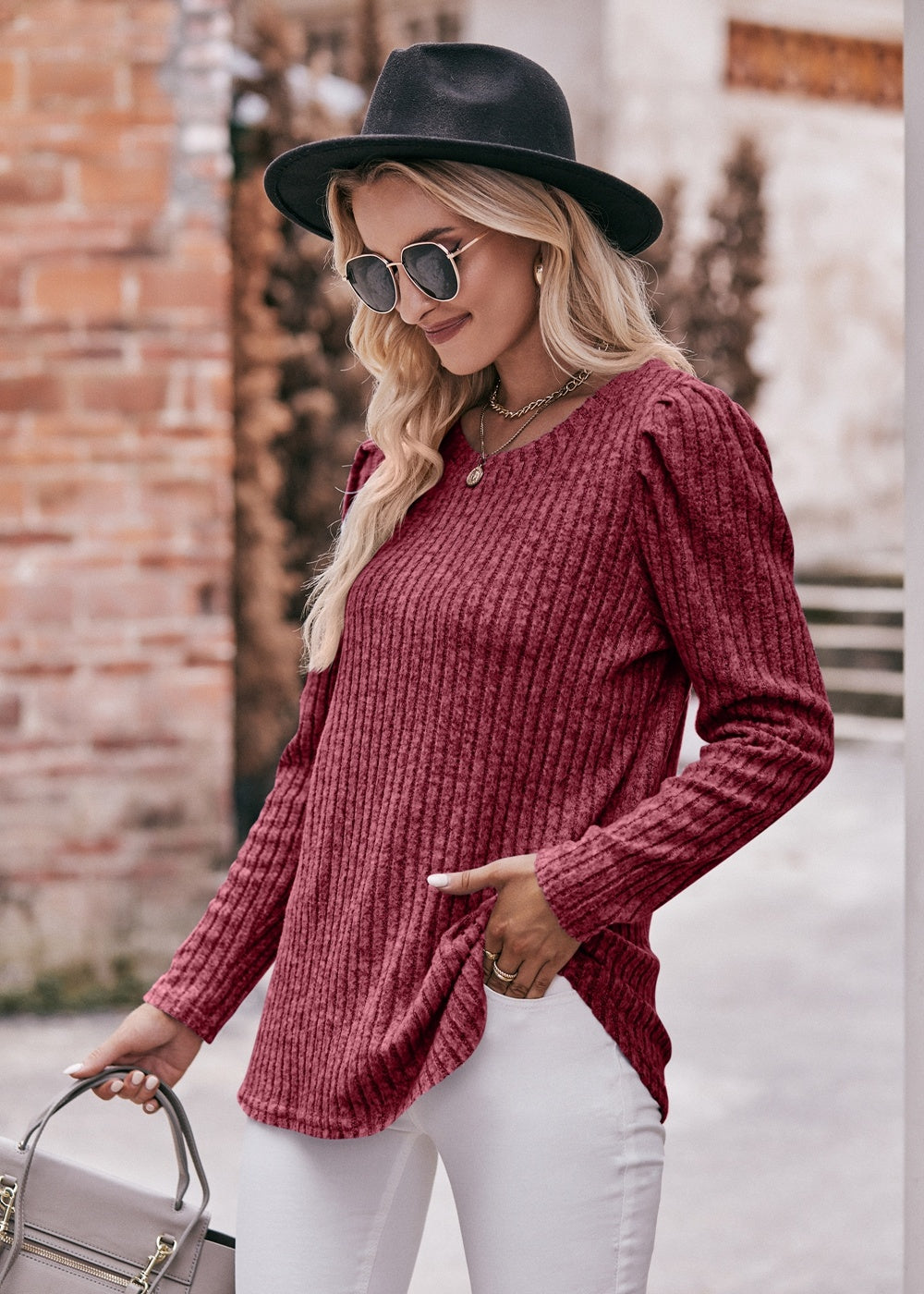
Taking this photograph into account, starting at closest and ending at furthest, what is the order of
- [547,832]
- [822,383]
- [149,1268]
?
[547,832]
[149,1268]
[822,383]

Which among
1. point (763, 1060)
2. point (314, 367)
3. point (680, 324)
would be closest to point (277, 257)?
point (314, 367)

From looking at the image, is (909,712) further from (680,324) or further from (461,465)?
(680,324)

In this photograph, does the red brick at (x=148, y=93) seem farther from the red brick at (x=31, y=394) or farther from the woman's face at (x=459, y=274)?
the woman's face at (x=459, y=274)

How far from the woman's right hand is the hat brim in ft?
3.12

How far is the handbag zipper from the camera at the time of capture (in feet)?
5.06

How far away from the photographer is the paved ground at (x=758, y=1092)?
129 inches

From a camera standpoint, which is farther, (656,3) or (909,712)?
(656,3)

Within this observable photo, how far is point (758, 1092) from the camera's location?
4164mm

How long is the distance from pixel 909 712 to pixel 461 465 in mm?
647

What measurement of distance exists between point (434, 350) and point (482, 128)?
29cm

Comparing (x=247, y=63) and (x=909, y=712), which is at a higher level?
(x=247, y=63)

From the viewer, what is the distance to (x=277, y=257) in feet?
16.6

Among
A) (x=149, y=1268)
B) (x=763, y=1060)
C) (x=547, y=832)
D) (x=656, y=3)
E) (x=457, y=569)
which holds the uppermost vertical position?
(x=656, y=3)

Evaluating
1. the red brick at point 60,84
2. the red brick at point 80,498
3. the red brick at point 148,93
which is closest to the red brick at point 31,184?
the red brick at point 60,84
